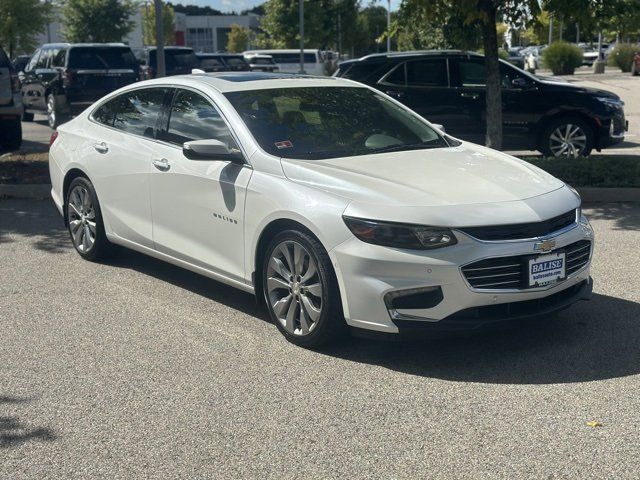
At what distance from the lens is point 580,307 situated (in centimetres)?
657

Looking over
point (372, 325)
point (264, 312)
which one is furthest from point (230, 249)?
point (372, 325)

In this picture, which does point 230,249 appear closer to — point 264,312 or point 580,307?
point 264,312

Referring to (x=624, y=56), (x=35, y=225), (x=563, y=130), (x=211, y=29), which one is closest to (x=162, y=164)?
(x=35, y=225)

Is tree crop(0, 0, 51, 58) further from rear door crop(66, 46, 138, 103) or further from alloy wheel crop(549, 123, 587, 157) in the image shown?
alloy wheel crop(549, 123, 587, 157)

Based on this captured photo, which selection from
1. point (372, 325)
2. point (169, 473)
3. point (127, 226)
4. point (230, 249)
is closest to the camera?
point (169, 473)

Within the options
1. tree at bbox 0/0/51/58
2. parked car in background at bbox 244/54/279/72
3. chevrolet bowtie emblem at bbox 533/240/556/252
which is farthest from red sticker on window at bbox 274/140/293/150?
parked car in background at bbox 244/54/279/72

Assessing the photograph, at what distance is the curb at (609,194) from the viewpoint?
10.5 metres

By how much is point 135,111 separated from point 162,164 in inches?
34.6

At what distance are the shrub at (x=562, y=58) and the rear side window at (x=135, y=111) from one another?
4112 centimetres

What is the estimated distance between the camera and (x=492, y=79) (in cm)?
1255

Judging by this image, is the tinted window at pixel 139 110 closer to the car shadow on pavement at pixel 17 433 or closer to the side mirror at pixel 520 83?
the car shadow on pavement at pixel 17 433

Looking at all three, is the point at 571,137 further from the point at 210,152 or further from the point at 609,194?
the point at 210,152

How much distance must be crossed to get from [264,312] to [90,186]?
2181mm

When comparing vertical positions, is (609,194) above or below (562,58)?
below
